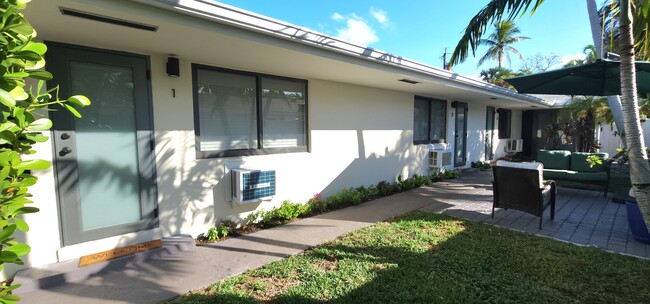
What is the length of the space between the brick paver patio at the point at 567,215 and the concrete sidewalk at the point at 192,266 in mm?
1804

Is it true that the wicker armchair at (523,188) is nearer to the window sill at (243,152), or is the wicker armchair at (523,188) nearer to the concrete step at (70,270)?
the window sill at (243,152)

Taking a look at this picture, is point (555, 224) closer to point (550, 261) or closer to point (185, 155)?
point (550, 261)

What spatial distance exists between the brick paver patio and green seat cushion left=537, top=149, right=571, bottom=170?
532 mm

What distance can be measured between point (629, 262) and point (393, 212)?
291 cm

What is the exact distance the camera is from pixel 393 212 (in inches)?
207

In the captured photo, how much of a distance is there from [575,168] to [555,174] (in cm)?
61

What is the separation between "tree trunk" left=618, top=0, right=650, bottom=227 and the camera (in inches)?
95.5

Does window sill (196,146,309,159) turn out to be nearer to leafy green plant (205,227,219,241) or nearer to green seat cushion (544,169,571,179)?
leafy green plant (205,227,219,241)

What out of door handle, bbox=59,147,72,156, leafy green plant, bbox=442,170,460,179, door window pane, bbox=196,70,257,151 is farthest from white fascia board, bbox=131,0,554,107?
leafy green plant, bbox=442,170,460,179

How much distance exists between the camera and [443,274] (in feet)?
9.86

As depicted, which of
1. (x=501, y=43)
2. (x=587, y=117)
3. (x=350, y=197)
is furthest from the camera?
(x=501, y=43)

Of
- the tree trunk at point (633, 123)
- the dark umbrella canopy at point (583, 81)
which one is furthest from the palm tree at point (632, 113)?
the dark umbrella canopy at point (583, 81)

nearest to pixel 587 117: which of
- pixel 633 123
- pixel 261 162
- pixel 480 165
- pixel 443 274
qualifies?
pixel 480 165

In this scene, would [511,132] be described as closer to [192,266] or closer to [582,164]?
[582,164]
